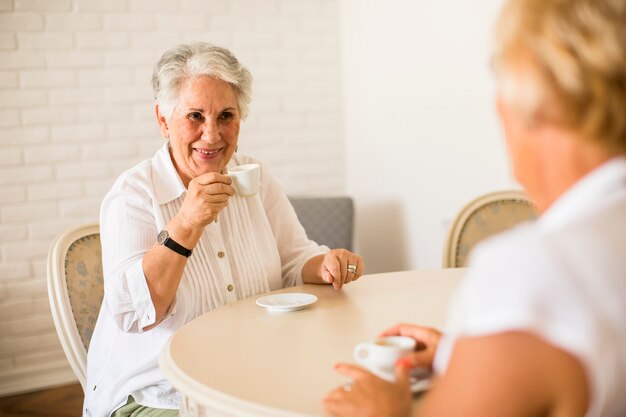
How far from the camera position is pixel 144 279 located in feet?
5.52

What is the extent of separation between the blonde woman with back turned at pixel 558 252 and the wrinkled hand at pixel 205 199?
3.26 feet

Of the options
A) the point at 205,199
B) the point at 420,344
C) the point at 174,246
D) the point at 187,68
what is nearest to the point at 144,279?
the point at 174,246

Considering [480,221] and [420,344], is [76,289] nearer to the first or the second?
[420,344]

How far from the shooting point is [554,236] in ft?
2.51

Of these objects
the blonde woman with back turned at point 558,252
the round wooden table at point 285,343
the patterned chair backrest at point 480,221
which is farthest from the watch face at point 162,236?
the patterned chair backrest at point 480,221

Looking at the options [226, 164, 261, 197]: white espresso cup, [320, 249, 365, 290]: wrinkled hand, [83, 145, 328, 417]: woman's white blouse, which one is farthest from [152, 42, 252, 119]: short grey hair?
[320, 249, 365, 290]: wrinkled hand

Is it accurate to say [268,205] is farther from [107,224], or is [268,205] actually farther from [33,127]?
[33,127]

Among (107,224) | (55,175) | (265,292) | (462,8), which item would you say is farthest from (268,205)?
(55,175)

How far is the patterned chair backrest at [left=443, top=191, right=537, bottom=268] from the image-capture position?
8.39 feet

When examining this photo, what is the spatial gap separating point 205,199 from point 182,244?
118 millimetres

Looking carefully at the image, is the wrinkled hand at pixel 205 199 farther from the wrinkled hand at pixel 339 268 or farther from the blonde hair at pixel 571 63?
the blonde hair at pixel 571 63

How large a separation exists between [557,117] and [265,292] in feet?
4.21

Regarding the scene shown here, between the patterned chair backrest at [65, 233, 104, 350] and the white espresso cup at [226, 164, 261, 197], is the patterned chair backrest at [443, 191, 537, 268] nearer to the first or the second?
the white espresso cup at [226, 164, 261, 197]

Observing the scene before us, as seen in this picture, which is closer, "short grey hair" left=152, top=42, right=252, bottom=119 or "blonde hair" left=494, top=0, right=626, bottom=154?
"blonde hair" left=494, top=0, right=626, bottom=154
